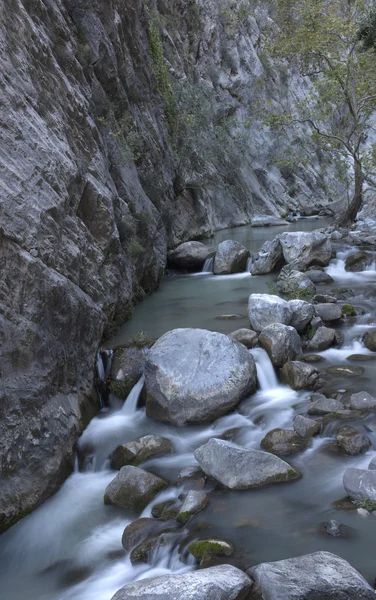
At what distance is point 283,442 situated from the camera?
5.81 meters

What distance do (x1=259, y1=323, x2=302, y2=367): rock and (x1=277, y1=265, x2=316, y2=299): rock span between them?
3.54m

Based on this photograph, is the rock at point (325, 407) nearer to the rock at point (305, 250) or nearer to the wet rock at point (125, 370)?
the wet rock at point (125, 370)

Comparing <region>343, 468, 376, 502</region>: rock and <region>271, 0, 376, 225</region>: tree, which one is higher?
<region>271, 0, 376, 225</region>: tree

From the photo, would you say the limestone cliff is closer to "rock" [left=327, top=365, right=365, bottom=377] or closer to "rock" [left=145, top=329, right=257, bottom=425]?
"rock" [left=145, top=329, right=257, bottom=425]

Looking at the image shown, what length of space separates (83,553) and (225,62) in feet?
156

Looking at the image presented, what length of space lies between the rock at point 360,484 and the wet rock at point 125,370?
371cm

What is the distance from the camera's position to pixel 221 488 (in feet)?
16.7

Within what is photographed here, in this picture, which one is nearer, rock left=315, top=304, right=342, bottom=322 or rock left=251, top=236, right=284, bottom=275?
rock left=315, top=304, right=342, bottom=322

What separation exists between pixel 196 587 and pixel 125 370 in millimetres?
4532

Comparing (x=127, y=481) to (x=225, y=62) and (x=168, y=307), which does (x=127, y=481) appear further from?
(x=225, y=62)

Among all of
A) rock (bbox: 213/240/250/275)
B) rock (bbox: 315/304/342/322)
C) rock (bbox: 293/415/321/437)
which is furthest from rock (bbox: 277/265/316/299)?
rock (bbox: 293/415/321/437)

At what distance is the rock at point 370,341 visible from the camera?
8562mm

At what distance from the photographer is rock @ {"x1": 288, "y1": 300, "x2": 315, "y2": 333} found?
31.0 feet

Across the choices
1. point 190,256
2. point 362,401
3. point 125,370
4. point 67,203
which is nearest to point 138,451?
point 125,370
